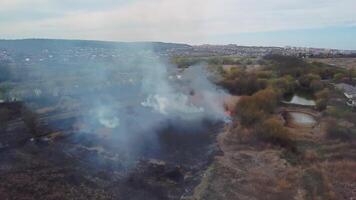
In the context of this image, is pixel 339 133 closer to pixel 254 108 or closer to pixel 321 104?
pixel 254 108

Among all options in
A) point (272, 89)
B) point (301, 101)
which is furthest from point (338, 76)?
point (272, 89)

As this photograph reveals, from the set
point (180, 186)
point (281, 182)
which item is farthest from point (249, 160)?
point (180, 186)

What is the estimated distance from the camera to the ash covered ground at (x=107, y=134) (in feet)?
79.5

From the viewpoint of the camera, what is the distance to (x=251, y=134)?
33.4 metres

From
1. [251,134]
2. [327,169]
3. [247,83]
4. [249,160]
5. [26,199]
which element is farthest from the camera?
[247,83]

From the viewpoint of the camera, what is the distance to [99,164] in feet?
90.8

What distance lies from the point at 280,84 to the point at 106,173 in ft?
134

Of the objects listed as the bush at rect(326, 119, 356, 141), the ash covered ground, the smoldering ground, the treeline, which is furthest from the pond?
the bush at rect(326, 119, 356, 141)

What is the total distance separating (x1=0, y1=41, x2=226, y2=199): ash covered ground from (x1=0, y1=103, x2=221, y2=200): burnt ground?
6cm

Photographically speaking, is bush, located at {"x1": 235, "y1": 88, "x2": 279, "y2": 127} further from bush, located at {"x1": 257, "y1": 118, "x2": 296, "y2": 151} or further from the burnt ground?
the burnt ground

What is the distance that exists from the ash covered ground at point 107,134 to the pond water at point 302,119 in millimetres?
7869

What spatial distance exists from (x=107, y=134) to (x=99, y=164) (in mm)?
7076

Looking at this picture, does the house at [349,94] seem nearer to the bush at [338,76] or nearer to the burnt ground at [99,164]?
the bush at [338,76]

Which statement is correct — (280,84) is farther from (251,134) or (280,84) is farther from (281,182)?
(281,182)
